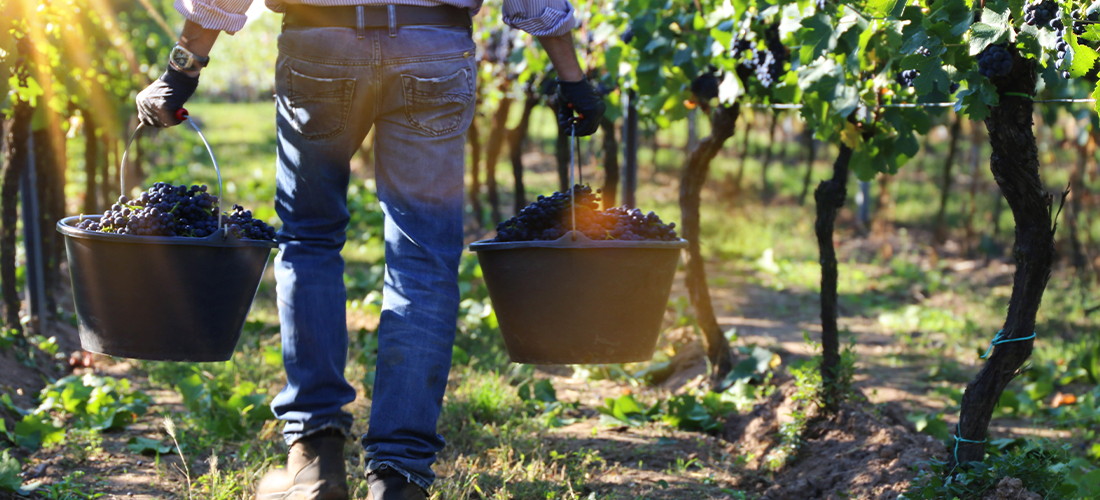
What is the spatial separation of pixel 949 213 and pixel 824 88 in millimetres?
8700

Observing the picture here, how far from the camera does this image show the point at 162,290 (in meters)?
1.88

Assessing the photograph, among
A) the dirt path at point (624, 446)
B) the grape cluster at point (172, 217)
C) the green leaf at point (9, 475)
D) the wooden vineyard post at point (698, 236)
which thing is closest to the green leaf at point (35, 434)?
the dirt path at point (624, 446)

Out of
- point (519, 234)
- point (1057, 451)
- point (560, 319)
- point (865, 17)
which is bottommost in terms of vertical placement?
point (1057, 451)

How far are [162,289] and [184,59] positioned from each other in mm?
519

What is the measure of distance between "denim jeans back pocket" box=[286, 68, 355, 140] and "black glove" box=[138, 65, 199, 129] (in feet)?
0.71

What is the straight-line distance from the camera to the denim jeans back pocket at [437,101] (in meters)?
1.88

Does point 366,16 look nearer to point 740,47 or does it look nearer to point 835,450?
point 740,47

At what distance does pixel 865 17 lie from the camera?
2.22 m

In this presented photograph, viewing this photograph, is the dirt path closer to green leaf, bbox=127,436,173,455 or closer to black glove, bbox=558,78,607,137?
green leaf, bbox=127,436,173,455

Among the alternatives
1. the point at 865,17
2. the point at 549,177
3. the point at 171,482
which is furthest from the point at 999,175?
the point at 549,177

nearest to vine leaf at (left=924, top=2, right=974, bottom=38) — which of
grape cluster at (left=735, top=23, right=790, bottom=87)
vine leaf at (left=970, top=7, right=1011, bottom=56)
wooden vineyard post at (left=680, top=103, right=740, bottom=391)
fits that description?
vine leaf at (left=970, top=7, right=1011, bottom=56)

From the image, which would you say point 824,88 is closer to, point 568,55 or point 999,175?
point 999,175

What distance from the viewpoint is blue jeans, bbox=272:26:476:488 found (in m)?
1.87

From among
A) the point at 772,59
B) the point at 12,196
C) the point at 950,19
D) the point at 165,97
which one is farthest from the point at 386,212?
the point at 12,196
